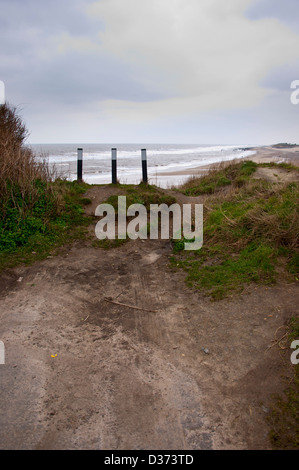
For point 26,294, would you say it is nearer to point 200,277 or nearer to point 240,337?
point 200,277

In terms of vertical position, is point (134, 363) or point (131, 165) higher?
Answer: point (131, 165)

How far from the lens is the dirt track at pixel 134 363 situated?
111 inches

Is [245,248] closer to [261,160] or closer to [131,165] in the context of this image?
[261,160]

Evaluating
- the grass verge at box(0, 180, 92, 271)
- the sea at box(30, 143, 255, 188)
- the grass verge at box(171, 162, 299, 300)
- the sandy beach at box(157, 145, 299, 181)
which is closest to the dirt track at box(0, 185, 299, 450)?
the grass verge at box(171, 162, 299, 300)

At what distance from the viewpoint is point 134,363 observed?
3.66 metres

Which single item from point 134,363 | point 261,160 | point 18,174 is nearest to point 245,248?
point 134,363

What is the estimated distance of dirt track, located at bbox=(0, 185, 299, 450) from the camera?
9.27 feet

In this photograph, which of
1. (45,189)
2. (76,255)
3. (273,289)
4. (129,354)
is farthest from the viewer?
(45,189)

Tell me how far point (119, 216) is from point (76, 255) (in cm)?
224

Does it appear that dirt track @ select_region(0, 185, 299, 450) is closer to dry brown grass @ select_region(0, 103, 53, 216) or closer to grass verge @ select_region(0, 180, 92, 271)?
grass verge @ select_region(0, 180, 92, 271)

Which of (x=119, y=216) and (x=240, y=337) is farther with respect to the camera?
(x=119, y=216)
